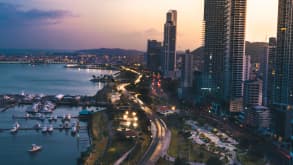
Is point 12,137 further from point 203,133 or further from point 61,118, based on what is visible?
point 203,133

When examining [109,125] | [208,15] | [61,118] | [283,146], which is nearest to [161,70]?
[208,15]

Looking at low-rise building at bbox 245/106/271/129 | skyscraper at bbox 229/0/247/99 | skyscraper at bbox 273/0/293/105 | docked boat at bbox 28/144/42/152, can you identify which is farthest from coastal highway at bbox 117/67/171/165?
skyscraper at bbox 229/0/247/99

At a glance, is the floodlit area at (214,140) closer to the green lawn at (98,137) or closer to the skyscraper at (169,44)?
the green lawn at (98,137)

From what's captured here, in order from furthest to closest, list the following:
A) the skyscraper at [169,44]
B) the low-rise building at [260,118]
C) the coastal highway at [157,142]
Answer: the skyscraper at [169,44]
the low-rise building at [260,118]
the coastal highway at [157,142]

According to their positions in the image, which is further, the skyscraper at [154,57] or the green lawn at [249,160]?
the skyscraper at [154,57]

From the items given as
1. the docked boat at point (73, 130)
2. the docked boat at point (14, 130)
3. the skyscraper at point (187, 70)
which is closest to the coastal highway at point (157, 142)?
the docked boat at point (73, 130)
